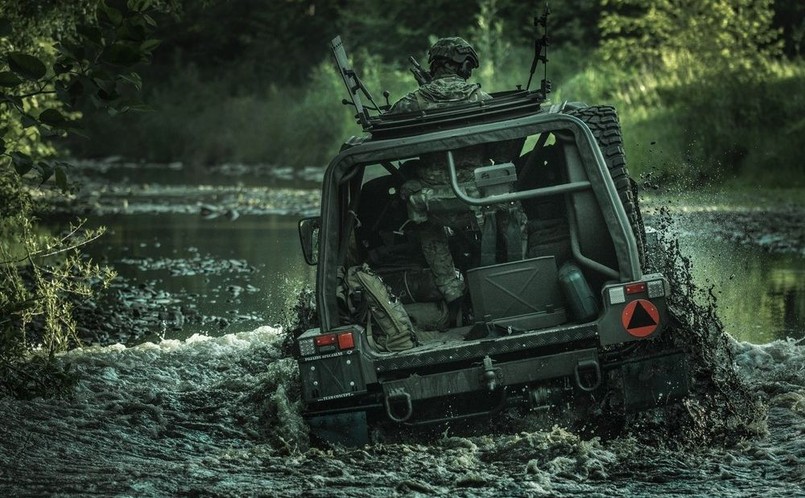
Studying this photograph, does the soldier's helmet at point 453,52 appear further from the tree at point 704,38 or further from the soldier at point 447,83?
the tree at point 704,38

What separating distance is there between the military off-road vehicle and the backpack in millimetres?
25

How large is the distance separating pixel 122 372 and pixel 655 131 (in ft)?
55.6

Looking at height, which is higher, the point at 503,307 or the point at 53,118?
the point at 53,118

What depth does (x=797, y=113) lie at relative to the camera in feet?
82.8

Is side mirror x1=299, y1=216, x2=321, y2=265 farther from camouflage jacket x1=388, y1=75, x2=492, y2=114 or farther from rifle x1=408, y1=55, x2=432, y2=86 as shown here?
rifle x1=408, y1=55, x2=432, y2=86

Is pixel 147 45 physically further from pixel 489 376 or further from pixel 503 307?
pixel 503 307

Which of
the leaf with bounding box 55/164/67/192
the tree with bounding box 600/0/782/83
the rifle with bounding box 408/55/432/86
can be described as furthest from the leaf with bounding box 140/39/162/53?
the tree with bounding box 600/0/782/83

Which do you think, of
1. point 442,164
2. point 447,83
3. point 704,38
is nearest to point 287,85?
point 704,38

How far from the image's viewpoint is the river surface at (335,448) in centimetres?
718

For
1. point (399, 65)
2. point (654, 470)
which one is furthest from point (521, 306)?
point (399, 65)

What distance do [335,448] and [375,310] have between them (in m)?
1.00

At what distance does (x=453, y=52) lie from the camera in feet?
31.2

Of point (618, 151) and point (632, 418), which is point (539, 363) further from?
point (618, 151)

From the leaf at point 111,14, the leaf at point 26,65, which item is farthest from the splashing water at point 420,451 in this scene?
the leaf at point 111,14
